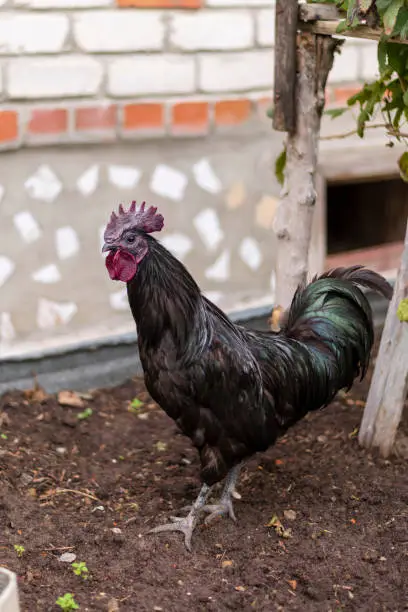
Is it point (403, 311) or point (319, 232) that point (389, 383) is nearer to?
point (403, 311)

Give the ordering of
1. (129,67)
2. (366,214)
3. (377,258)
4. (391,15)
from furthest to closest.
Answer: (366,214) → (377,258) → (129,67) → (391,15)

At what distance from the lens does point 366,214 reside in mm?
7039

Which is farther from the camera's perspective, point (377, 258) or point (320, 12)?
point (377, 258)

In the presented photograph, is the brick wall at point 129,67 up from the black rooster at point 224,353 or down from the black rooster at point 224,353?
up

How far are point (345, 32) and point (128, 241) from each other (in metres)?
1.30

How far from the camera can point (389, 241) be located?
22.2 ft

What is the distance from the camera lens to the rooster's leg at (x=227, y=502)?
3.70 metres

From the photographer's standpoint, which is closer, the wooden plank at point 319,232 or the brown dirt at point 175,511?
the brown dirt at point 175,511

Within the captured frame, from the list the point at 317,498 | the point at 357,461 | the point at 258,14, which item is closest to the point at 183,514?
the point at 317,498

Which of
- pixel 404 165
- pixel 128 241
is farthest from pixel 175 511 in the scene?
pixel 404 165

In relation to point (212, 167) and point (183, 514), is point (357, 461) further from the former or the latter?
point (212, 167)

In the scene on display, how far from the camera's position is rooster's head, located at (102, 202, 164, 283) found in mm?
3189

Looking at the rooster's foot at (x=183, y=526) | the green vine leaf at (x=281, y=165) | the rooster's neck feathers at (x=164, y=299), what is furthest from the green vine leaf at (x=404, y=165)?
the rooster's foot at (x=183, y=526)

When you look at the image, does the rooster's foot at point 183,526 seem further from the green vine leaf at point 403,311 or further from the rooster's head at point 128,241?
the green vine leaf at point 403,311
